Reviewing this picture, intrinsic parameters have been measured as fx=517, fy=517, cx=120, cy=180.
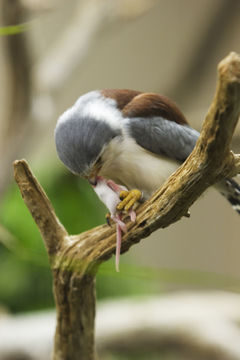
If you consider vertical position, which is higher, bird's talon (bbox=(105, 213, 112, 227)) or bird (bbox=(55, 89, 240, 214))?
bird (bbox=(55, 89, 240, 214))

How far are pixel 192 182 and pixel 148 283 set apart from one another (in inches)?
57.8

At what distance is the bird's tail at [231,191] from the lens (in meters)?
0.72

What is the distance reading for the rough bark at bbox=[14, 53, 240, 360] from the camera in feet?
1.56

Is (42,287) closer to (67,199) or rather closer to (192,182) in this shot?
(67,199)

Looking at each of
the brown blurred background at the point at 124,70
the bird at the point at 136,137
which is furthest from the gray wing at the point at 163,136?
the brown blurred background at the point at 124,70

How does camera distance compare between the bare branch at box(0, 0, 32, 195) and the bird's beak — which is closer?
the bird's beak

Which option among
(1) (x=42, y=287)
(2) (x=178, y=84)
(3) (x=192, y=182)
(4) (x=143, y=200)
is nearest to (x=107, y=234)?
(4) (x=143, y=200)

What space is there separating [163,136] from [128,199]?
115mm

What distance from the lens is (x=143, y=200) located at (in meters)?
0.70

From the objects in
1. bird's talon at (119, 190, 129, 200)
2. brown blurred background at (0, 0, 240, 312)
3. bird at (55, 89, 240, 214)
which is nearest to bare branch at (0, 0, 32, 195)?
brown blurred background at (0, 0, 240, 312)

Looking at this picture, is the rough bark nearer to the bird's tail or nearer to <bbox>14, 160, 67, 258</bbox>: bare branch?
<bbox>14, 160, 67, 258</bbox>: bare branch

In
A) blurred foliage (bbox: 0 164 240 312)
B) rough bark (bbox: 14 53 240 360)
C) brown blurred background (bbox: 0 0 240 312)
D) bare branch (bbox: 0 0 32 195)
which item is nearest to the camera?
rough bark (bbox: 14 53 240 360)

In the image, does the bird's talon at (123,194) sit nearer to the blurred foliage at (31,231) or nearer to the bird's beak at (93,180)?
the bird's beak at (93,180)

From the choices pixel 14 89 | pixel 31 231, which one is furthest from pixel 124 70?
pixel 31 231
